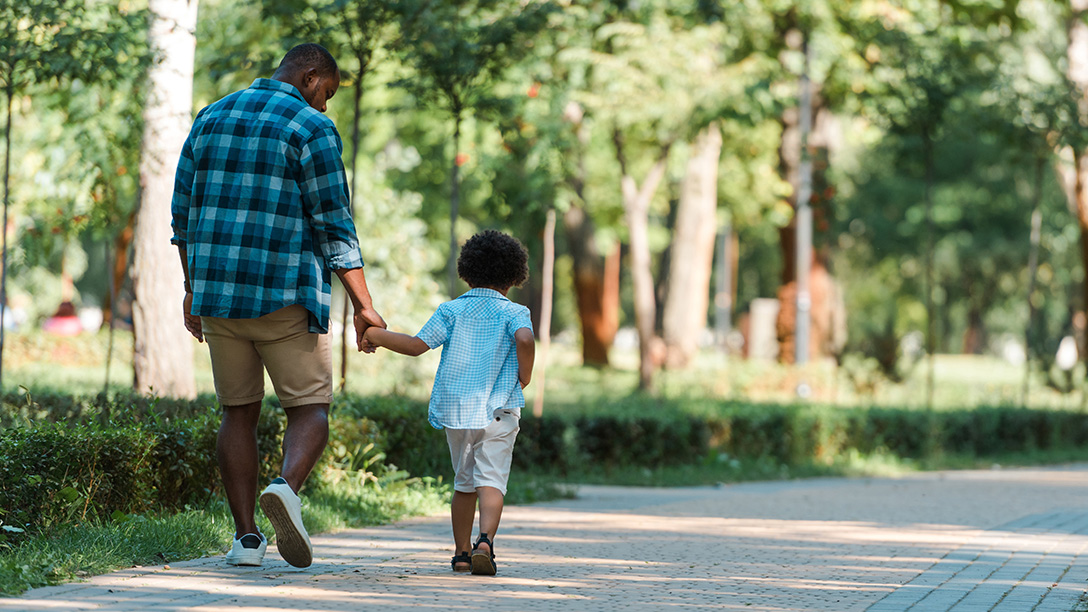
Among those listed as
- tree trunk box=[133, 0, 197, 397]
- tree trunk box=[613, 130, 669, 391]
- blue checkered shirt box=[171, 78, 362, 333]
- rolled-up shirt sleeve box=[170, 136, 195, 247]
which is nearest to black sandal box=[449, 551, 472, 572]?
blue checkered shirt box=[171, 78, 362, 333]

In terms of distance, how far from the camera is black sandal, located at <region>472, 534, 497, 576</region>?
5.28 m

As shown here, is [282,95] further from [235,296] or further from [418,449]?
[418,449]

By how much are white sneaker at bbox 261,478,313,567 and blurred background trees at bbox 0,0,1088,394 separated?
3.73 metres

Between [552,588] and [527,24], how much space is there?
6251 millimetres

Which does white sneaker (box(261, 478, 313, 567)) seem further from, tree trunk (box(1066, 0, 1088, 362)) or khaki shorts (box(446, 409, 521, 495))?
tree trunk (box(1066, 0, 1088, 362))

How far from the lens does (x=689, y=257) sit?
24969 millimetres

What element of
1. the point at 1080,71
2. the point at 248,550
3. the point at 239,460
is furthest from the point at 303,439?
the point at 1080,71

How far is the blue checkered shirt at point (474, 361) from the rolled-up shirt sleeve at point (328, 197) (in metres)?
0.54

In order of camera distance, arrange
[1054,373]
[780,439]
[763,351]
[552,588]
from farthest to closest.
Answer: [763,351] < [1054,373] < [780,439] < [552,588]

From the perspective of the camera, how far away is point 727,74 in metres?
17.2

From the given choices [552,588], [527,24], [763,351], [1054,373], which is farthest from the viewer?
[763,351]

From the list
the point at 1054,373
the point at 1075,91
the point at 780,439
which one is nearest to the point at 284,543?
the point at 780,439

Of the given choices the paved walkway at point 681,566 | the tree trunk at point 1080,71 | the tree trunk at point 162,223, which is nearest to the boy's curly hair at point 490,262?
the paved walkway at point 681,566

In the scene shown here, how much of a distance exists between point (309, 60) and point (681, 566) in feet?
9.01
